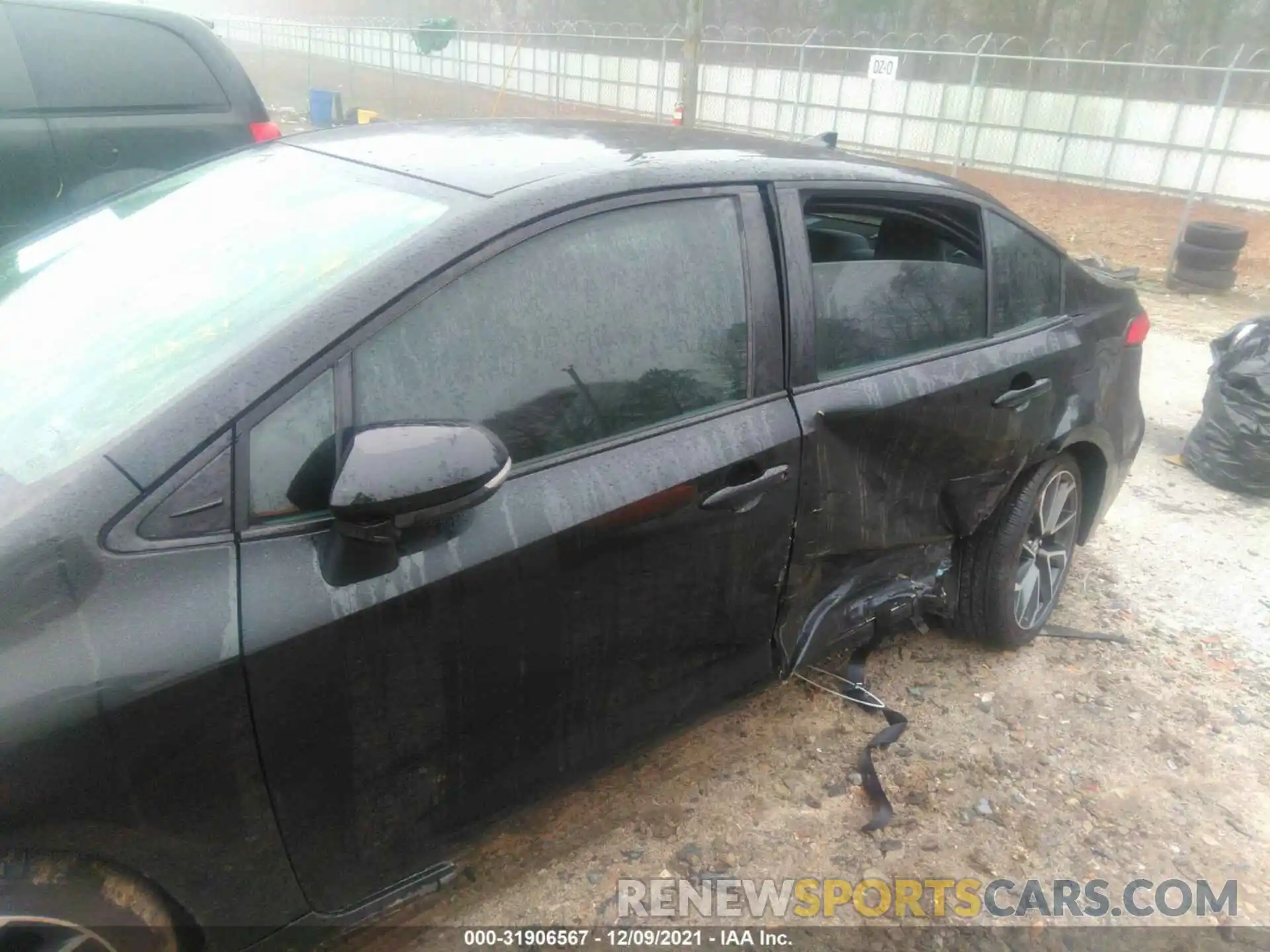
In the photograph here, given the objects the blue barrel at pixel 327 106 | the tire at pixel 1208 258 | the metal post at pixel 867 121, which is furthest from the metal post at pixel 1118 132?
the blue barrel at pixel 327 106

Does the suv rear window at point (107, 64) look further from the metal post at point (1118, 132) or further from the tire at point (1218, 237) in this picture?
the metal post at point (1118, 132)

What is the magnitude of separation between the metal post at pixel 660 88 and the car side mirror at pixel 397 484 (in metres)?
20.4

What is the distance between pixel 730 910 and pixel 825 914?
0.80ft

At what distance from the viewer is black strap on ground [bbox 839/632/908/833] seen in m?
2.62

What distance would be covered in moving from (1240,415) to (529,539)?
4.43 meters

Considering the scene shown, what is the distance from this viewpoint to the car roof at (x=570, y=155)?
2049mm

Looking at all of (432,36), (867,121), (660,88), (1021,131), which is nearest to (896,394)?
(1021,131)

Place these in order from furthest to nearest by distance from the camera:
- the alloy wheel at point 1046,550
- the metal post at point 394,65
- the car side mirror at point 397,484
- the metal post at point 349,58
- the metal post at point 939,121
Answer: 1. the metal post at point 349,58
2. the metal post at point 394,65
3. the metal post at point 939,121
4. the alloy wheel at point 1046,550
5. the car side mirror at point 397,484

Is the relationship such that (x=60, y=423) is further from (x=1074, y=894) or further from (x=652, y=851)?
(x=1074, y=894)

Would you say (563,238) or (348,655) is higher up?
(563,238)

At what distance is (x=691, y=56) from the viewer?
46.5 ft

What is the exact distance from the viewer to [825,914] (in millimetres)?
2322

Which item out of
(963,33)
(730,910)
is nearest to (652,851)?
(730,910)

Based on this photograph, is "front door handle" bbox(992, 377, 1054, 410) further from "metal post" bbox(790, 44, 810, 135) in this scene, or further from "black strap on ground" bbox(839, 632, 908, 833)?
"metal post" bbox(790, 44, 810, 135)
